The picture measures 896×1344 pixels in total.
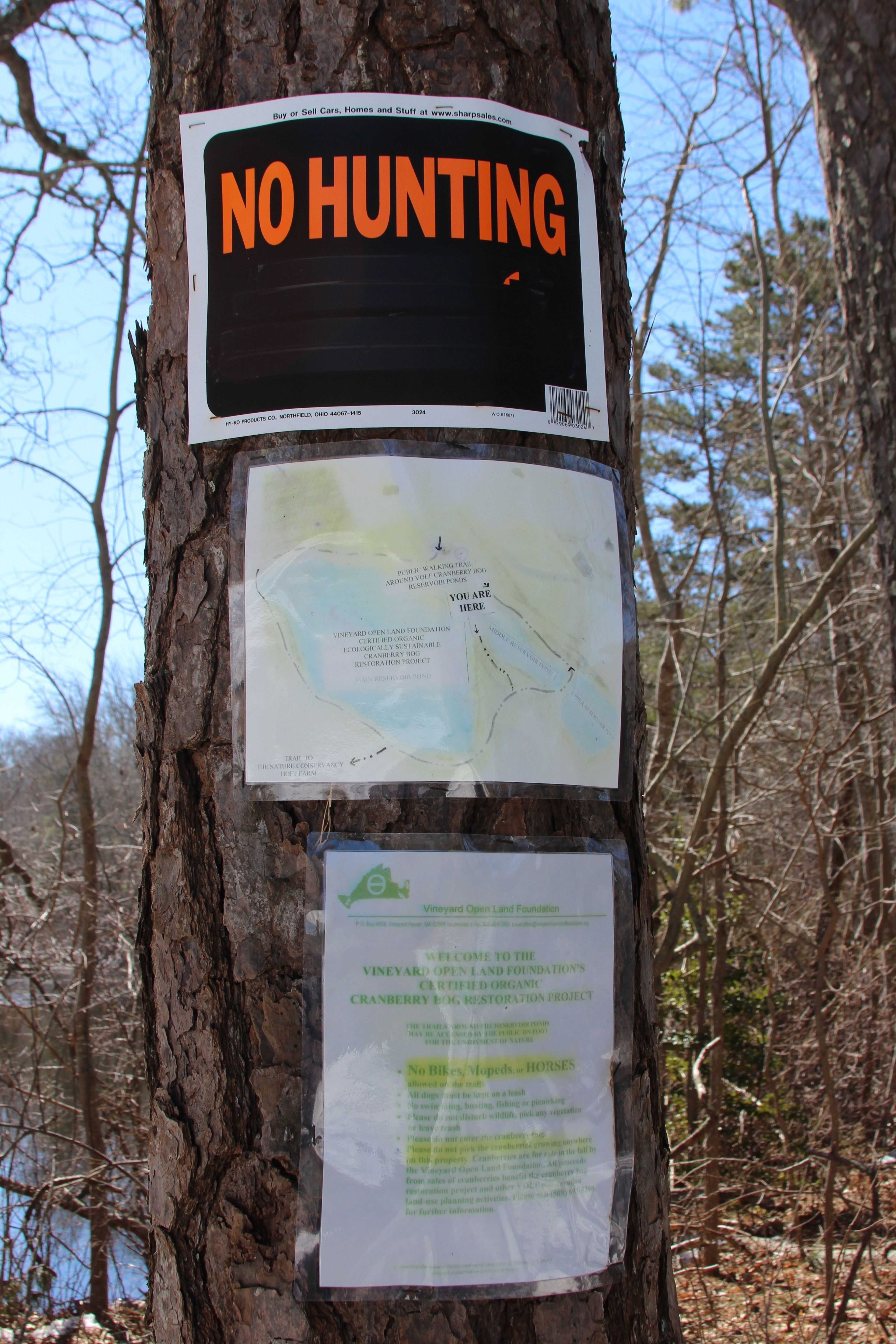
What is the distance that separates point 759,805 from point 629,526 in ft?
18.0

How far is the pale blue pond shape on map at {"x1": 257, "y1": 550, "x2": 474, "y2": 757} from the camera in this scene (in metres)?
0.91

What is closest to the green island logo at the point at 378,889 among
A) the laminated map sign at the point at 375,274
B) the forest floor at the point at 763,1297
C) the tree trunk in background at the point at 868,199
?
the laminated map sign at the point at 375,274

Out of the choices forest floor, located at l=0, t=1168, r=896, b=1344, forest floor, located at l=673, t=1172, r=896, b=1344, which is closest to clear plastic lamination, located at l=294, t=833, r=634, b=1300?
forest floor, located at l=673, t=1172, r=896, b=1344

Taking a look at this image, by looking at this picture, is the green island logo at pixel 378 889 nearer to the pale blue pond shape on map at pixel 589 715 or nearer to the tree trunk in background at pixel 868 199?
the pale blue pond shape on map at pixel 589 715

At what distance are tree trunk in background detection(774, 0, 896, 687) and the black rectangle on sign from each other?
235cm

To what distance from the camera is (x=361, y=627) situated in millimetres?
928

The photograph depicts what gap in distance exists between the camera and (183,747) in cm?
97

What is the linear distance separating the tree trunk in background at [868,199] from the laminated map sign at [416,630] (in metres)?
2.39

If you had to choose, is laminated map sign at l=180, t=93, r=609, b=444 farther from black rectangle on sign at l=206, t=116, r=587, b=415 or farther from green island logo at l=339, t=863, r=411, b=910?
green island logo at l=339, t=863, r=411, b=910

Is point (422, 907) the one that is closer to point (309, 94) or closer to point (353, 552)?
point (353, 552)

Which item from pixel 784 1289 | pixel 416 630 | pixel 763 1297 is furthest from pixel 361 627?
pixel 784 1289

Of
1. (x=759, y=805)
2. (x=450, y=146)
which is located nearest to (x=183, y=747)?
(x=450, y=146)

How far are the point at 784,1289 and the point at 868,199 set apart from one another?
13.8ft

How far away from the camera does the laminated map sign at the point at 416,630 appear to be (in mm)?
917
